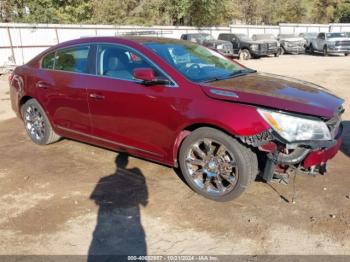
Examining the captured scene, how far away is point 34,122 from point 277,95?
4.00 meters

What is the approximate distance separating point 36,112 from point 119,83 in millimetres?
2095

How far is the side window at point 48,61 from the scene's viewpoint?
5998mm

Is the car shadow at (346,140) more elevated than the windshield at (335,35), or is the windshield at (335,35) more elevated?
the car shadow at (346,140)

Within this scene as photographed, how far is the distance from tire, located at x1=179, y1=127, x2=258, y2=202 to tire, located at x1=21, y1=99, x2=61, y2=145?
2606 mm

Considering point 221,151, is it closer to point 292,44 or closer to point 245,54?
point 245,54

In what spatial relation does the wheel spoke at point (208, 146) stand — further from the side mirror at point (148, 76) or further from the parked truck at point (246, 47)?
the parked truck at point (246, 47)

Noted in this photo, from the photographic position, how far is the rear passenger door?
5.33m

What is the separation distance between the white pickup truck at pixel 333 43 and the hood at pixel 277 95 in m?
25.2

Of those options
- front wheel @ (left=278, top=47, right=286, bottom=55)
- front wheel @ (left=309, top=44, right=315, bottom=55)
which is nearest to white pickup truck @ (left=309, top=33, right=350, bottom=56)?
front wheel @ (left=309, top=44, right=315, bottom=55)

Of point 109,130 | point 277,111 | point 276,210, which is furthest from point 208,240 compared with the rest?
point 109,130

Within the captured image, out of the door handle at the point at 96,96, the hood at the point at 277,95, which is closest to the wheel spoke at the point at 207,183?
the hood at the point at 277,95

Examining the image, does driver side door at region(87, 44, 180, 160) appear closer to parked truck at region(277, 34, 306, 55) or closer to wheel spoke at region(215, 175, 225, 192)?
wheel spoke at region(215, 175, 225, 192)

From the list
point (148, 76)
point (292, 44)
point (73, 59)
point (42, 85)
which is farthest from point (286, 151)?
point (292, 44)

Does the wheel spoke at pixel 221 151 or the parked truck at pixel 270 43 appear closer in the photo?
the wheel spoke at pixel 221 151
